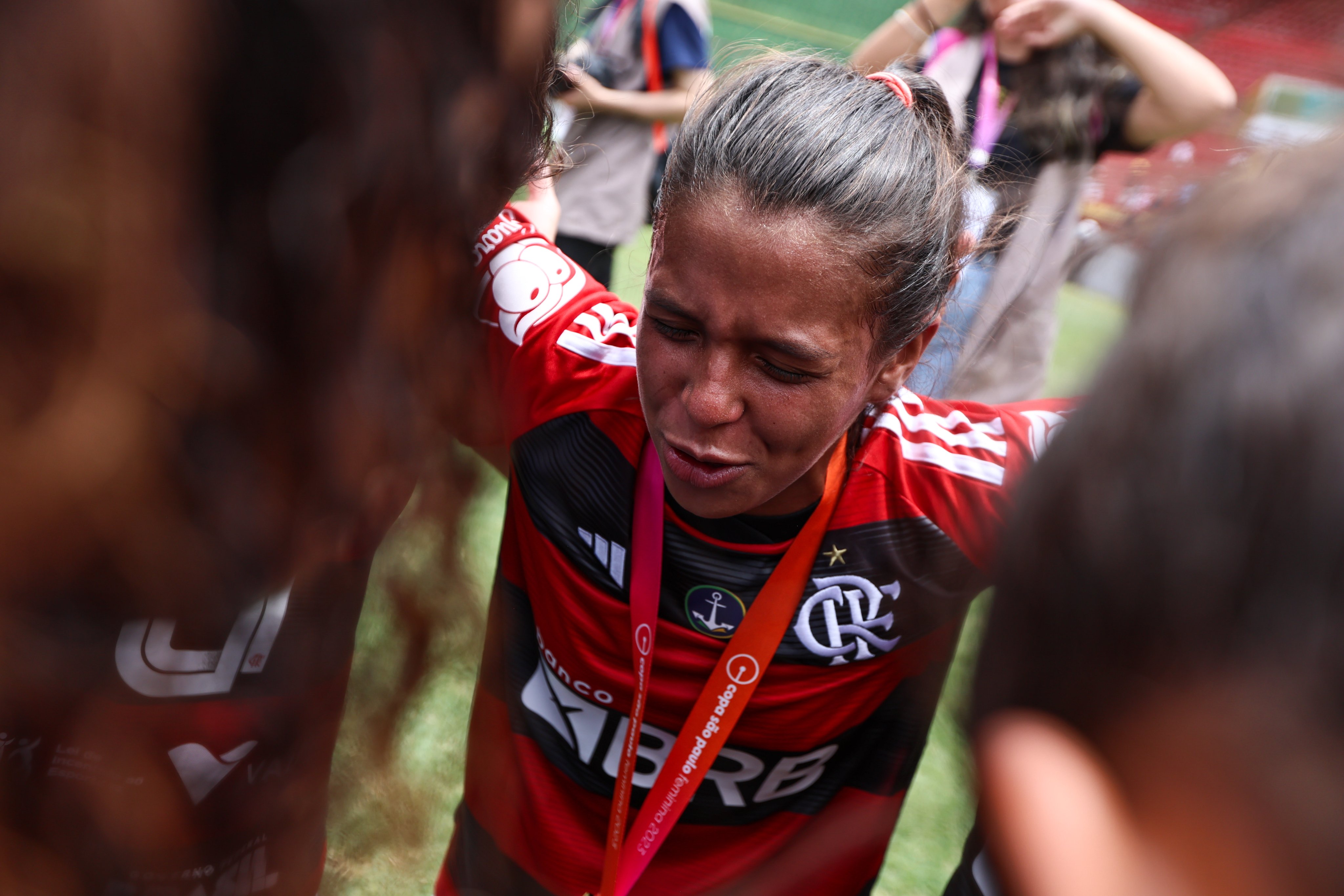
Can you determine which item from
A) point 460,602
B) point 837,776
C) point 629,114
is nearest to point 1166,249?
point 460,602

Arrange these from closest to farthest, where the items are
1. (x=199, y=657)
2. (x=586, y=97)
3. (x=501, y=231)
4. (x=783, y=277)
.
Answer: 1. (x=199, y=657)
2. (x=783, y=277)
3. (x=501, y=231)
4. (x=586, y=97)

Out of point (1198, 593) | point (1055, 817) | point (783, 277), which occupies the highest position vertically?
point (1198, 593)

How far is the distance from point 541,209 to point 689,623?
95 cm

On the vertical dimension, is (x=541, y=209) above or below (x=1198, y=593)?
below

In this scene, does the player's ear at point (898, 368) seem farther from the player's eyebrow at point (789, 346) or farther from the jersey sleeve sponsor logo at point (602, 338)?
the jersey sleeve sponsor logo at point (602, 338)

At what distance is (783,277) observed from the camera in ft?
4.03

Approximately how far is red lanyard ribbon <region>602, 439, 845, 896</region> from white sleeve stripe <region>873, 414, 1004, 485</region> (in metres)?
0.10

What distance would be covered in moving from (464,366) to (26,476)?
11.0 inches

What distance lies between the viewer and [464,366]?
2.27ft

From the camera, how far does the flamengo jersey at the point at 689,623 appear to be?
1445 mm

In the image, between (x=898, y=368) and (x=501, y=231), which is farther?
(x=501, y=231)

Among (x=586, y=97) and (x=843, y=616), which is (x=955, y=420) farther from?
(x=586, y=97)

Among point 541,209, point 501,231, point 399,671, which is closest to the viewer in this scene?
point 399,671

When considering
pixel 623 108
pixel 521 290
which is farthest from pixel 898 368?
pixel 623 108
